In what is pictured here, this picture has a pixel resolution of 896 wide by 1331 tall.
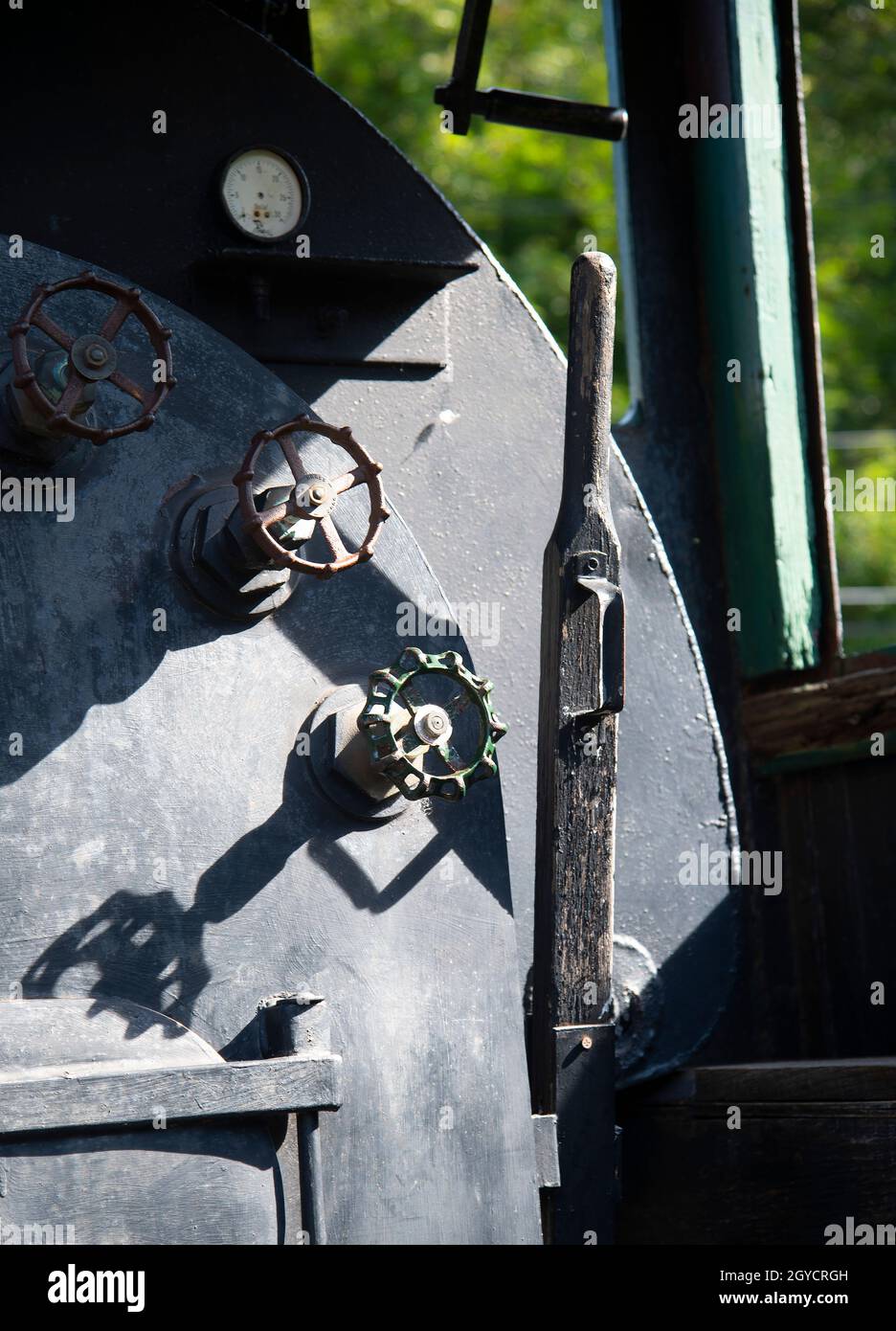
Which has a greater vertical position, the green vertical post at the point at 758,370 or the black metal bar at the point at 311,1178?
the green vertical post at the point at 758,370

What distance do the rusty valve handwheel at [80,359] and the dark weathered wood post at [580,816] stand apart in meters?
0.78

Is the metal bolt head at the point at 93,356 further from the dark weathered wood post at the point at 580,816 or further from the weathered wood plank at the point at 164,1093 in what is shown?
the weathered wood plank at the point at 164,1093

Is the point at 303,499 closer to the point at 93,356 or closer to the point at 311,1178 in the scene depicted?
the point at 93,356

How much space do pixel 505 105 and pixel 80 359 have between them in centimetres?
166

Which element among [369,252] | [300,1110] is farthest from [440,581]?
[300,1110]

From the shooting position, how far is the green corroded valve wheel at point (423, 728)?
2.36 meters

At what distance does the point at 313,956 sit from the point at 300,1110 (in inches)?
9.8

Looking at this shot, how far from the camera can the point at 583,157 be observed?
42.9 ft

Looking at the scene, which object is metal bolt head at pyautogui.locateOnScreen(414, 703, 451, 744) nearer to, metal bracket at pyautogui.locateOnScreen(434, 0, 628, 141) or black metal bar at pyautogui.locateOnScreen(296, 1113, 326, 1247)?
black metal bar at pyautogui.locateOnScreen(296, 1113, 326, 1247)

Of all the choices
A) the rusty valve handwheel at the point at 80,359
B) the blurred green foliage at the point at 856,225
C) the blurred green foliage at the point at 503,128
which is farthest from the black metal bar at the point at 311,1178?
the blurred green foliage at the point at 856,225

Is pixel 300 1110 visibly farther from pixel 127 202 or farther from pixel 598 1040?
pixel 127 202

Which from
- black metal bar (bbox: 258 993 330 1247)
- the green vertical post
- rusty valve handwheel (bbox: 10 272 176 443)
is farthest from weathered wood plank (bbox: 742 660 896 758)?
rusty valve handwheel (bbox: 10 272 176 443)

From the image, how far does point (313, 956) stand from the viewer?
2367mm

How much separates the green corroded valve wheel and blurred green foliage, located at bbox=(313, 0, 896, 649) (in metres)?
9.91
